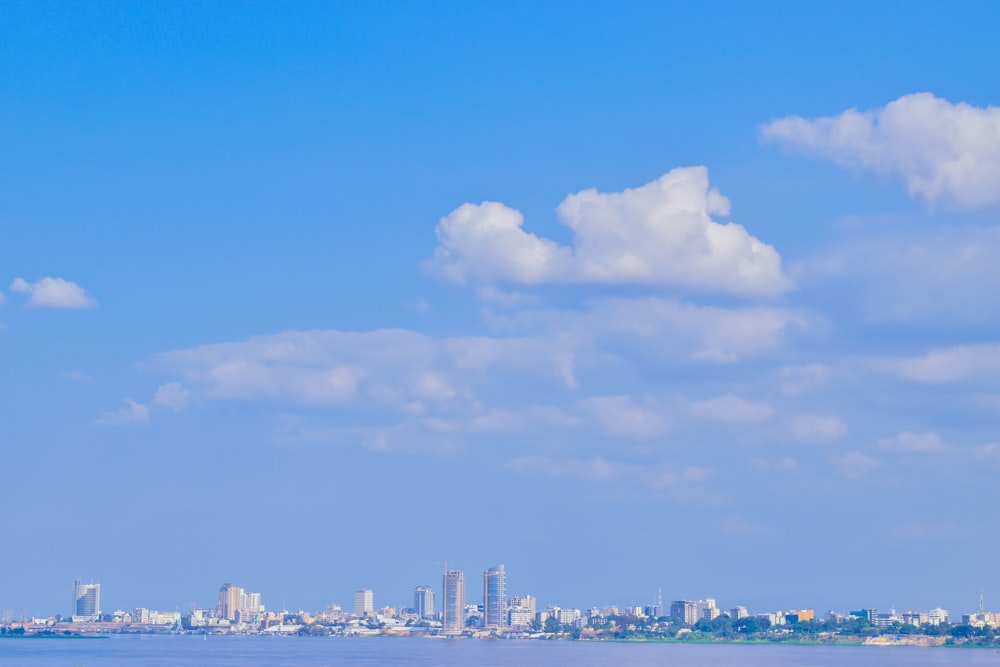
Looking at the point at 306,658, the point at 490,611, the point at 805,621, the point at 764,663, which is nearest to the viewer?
the point at 764,663

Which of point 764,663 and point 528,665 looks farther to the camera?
point 764,663

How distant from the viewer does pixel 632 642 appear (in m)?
164

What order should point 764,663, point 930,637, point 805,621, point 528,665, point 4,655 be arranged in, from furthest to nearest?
point 805,621, point 930,637, point 4,655, point 764,663, point 528,665

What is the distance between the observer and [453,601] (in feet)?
634

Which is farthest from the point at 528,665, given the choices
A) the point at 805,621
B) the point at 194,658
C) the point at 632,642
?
the point at 805,621

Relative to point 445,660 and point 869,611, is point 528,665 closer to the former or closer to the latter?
point 445,660

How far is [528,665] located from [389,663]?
34.9 feet

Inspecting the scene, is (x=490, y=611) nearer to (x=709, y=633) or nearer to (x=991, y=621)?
(x=709, y=633)

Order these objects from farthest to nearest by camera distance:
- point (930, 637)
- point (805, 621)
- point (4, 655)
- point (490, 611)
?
point (490, 611)
point (805, 621)
point (930, 637)
point (4, 655)

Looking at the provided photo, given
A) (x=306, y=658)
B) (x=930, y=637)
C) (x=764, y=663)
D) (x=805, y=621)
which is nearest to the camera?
(x=764, y=663)

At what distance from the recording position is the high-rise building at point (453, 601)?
191m

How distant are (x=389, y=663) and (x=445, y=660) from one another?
25.6 feet

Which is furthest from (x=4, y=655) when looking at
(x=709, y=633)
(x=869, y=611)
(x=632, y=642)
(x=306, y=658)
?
(x=869, y=611)

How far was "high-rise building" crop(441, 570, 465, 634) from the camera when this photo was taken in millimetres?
190875
